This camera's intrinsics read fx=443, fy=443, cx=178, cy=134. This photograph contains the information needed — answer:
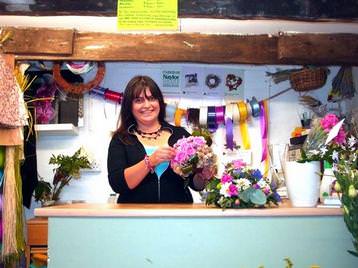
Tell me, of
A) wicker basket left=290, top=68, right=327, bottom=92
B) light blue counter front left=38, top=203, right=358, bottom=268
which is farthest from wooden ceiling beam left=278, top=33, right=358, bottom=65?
light blue counter front left=38, top=203, right=358, bottom=268

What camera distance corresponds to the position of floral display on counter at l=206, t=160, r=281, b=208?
143 cm

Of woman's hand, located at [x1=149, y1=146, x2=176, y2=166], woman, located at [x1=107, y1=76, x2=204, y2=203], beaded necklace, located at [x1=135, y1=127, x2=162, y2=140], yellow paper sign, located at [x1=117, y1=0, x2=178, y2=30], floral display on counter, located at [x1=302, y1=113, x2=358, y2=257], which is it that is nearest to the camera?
floral display on counter, located at [x1=302, y1=113, x2=358, y2=257]

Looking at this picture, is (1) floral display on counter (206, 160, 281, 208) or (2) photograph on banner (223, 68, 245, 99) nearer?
(1) floral display on counter (206, 160, 281, 208)

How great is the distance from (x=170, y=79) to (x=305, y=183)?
2.07 m

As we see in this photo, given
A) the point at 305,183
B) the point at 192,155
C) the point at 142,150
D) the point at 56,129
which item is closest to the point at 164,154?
the point at 192,155

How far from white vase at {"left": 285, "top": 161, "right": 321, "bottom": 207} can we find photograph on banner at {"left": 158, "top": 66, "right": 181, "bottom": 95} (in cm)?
198

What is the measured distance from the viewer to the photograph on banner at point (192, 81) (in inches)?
135

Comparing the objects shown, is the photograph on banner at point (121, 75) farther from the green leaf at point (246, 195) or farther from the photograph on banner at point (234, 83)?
the green leaf at point (246, 195)

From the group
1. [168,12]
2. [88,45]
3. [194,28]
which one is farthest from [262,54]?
[88,45]

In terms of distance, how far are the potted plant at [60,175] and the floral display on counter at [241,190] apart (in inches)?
70.7

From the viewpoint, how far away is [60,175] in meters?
3.16

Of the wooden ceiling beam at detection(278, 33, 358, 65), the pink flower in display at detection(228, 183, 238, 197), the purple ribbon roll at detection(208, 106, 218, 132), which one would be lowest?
the pink flower in display at detection(228, 183, 238, 197)

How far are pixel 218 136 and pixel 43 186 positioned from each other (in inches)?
52.6

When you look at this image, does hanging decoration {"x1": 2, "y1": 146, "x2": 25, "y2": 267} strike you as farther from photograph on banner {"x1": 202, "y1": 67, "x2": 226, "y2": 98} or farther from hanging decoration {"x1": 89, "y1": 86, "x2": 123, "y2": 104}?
photograph on banner {"x1": 202, "y1": 67, "x2": 226, "y2": 98}
